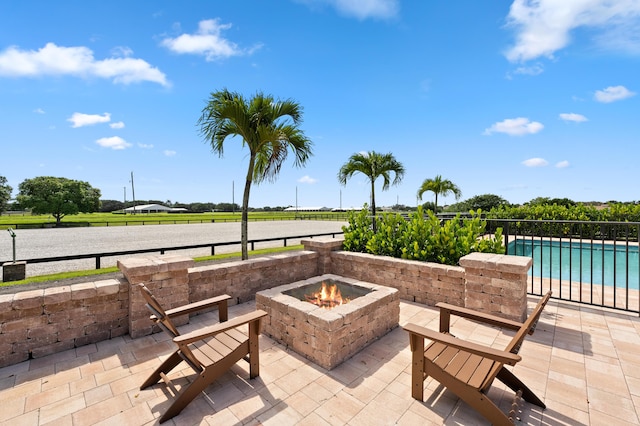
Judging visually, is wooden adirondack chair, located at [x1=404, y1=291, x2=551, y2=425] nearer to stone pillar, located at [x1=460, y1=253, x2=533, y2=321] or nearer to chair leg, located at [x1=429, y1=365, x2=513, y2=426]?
chair leg, located at [x1=429, y1=365, x2=513, y2=426]

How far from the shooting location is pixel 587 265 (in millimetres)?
9312

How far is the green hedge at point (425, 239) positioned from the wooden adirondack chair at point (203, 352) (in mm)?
3683

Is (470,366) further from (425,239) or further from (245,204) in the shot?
(245,204)

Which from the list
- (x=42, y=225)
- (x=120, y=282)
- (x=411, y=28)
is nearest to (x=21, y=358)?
(x=120, y=282)

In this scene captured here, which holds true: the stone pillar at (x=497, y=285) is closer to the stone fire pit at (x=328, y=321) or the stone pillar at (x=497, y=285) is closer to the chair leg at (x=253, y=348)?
the stone fire pit at (x=328, y=321)

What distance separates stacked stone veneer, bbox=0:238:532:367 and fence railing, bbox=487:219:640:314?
69 centimetres

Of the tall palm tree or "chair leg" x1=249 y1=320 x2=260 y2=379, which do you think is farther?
the tall palm tree

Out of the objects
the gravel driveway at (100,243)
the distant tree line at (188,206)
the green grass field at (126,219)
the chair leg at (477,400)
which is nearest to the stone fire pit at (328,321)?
the chair leg at (477,400)

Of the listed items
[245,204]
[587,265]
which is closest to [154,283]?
[245,204]

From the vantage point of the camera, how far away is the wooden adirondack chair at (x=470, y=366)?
6.65 ft

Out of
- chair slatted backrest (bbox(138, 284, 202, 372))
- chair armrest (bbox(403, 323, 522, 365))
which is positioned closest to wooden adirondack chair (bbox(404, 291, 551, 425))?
chair armrest (bbox(403, 323, 522, 365))

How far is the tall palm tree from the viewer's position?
546 centimetres

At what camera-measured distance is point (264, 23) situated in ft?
23.7

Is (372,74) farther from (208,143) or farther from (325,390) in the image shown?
(325,390)
